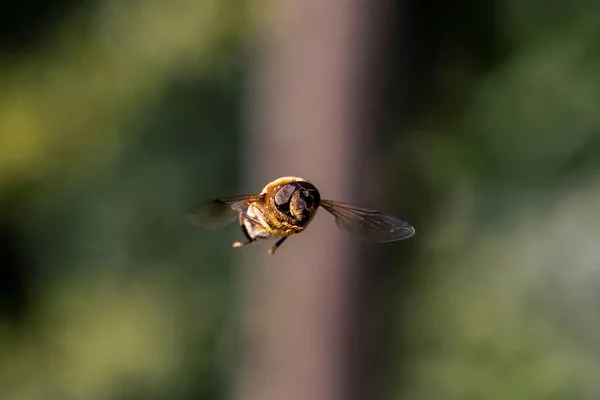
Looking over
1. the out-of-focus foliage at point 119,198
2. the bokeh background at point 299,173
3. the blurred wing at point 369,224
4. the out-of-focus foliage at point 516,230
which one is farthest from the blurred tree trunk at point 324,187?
the blurred wing at point 369,224

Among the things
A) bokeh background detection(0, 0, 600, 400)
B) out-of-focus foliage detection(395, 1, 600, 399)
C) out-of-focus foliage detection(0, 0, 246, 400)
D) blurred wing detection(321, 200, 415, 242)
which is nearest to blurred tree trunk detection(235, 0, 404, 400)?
bokeh background detection(0, 0, 600, 400)

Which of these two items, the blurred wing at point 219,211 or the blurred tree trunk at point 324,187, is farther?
the blurred tree trunk at point 324,187

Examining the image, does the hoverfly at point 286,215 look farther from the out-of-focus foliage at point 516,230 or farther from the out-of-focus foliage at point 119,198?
the out-of-focus foliage at point 119,198

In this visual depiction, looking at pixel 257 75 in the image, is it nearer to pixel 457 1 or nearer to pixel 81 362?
pixel 457 1

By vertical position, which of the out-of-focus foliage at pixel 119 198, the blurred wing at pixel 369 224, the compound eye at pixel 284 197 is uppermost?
the compound eye at pixel 284 197

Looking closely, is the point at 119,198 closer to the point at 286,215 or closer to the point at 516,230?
the point at 516,230

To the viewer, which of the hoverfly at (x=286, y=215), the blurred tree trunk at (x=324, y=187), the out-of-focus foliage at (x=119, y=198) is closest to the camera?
the hoverfly at (x=286, y=215)

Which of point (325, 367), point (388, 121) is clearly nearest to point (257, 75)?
point (388, 121)
